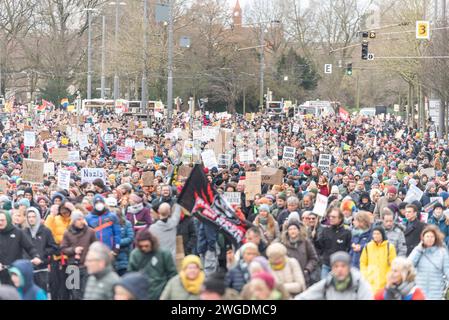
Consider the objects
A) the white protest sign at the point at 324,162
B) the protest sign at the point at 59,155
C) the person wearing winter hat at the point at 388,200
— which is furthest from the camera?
the protest sign at the point at 59,155

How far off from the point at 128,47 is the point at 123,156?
29934 millimetres

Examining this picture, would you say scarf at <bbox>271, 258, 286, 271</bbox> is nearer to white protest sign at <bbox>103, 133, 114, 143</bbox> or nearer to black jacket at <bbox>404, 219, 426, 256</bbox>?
black jacket at <bbox>404, 219, 426, 256</bbox>

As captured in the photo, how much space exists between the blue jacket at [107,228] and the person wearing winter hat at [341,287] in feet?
15.8

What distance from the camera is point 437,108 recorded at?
50.7 metres

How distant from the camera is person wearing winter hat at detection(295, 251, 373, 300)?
948 centimetres

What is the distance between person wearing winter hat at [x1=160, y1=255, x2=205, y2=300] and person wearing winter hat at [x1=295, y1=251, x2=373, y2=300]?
2.49 ft

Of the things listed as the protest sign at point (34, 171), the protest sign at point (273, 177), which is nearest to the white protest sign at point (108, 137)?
the protest sign at point (273, 177)

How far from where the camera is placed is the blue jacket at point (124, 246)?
14039 mm

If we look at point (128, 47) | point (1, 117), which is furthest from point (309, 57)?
point (1, 117)

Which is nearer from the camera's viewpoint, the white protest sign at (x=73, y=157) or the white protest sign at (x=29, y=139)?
the white protest sign at (x=73, y=157)

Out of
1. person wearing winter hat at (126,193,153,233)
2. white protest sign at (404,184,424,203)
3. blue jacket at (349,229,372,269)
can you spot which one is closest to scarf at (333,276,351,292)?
blue jacket at (349,229,372,269)

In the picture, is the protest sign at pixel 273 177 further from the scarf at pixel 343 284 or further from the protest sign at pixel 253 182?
the scarf at pixel 343 284

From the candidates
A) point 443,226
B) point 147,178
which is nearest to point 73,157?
point 147,178

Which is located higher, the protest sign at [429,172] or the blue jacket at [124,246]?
the protest sign at [429,172]
